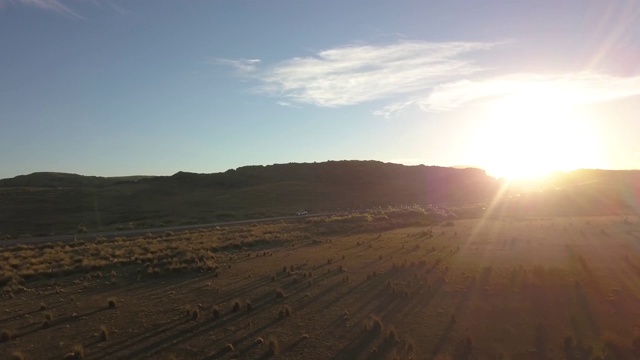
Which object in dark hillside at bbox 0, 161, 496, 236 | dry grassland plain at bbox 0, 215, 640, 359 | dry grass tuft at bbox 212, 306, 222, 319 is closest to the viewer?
dry grassland plain at bbox 0, 215, 640, 359

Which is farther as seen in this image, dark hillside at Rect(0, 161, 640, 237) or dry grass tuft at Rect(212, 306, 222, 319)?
dark hillside at Rect(0, 161, 640, 237)

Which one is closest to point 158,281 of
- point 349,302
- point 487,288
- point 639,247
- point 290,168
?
point 349,302

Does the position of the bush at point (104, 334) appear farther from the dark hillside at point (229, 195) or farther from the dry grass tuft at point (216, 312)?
the dark hillside at point (229, 195)

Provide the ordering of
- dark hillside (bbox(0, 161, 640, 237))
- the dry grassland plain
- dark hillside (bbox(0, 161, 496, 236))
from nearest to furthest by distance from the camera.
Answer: the dry grassland plain, dark hillside (bbox(0, 161, 640, 237)), dark hillside (bbox(0, 161, 496, 236))

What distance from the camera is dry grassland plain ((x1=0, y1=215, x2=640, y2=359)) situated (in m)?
13.2

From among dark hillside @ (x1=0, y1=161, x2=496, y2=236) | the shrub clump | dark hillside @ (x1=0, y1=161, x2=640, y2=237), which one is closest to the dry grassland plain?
the shrub clump

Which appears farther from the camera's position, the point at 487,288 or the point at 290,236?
the point at 290,236

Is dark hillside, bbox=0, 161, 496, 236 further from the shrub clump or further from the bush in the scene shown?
the shrub clump

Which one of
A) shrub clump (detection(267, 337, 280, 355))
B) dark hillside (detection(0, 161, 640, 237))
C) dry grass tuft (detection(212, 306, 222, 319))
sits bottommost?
shrub clump (detection(267, 337, 280, 355))

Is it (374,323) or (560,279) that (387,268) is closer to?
(560,279)

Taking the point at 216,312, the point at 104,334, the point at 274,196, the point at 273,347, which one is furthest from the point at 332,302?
the point at 274,196

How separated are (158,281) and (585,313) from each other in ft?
61.9

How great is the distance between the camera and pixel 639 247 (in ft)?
99.7

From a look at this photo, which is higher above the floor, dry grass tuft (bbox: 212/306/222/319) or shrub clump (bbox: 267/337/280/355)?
dry grass tuft (bbox: 212/306/222/319)
